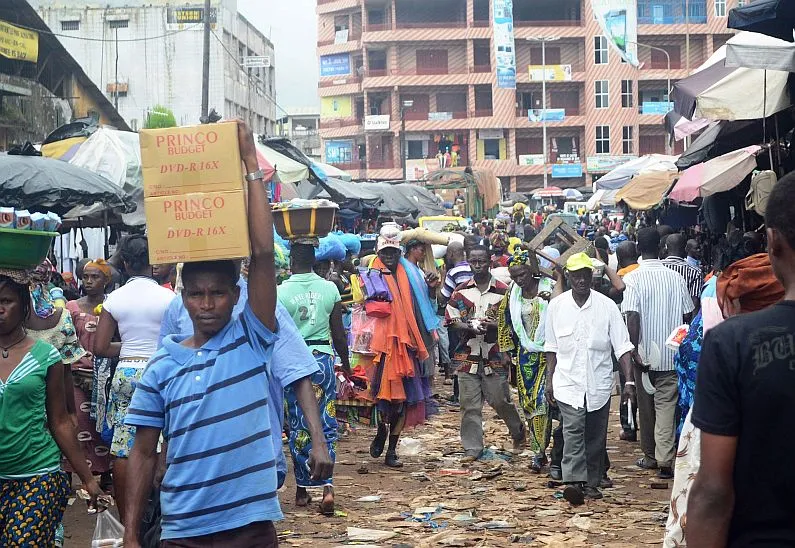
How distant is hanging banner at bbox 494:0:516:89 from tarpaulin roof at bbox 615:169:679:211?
52555mm

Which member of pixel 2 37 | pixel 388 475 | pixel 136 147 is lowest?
pixel 388 475

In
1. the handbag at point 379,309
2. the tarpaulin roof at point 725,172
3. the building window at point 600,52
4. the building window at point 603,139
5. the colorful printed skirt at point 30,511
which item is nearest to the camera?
the colorful printed skirt at point 30,511

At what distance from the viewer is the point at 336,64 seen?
78625 mm

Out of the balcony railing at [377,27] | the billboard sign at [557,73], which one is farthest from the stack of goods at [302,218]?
the balcony railing at [377,27]

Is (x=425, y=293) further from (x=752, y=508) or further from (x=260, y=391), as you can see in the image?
(x=752, y=508)

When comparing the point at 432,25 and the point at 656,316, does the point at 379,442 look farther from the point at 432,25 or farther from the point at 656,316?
the point at 432,25

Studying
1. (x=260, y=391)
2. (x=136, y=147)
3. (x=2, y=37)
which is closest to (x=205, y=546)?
(x=260, y=391)

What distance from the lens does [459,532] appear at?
826 cm

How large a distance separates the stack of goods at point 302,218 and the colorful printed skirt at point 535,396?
2593 mm

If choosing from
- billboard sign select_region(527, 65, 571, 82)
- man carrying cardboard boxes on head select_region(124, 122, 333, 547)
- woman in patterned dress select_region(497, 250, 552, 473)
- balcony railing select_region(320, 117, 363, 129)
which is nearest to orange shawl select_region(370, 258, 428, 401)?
woman in patterned dress select_region(497, 250, 552, 473)

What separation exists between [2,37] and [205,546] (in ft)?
Answer: 61.8

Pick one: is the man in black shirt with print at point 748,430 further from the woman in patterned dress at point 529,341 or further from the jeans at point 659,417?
the woman in patterned dress at point 529,341

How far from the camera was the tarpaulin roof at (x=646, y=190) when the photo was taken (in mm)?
19750

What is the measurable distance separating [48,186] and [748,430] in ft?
28.1
